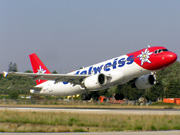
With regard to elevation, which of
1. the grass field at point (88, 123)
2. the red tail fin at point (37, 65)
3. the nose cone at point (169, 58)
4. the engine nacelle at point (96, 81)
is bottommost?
the grass field at point (88, 123)

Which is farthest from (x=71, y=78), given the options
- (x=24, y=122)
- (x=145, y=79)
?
(x=24, y=122)

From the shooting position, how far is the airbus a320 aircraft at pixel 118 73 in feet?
118

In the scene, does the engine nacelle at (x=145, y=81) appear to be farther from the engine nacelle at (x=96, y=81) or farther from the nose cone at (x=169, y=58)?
the nose cone at (x=169, y=58)

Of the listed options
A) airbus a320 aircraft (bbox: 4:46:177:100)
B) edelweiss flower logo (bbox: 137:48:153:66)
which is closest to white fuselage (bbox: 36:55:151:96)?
airbus a320 aircraft (bbox: 4:46:177:100)

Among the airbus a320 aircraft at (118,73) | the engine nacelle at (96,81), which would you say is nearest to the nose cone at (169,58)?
the airbus a320 aircraft at (118,73)

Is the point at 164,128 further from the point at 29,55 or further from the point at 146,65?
the point at 29,55

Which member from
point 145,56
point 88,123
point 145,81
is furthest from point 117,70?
point 88,123

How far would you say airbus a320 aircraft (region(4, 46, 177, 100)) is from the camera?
35938 mm

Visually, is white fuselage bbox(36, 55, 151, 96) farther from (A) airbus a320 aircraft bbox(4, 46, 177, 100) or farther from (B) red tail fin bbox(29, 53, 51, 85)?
(B) red tail fin bbox(29, 53, 51, 85)

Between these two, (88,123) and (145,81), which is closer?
(88,123)

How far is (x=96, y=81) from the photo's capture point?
127 ft

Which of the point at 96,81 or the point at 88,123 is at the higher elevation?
the point at 96,81

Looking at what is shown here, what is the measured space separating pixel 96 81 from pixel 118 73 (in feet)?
8.55

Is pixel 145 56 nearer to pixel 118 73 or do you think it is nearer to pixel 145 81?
pixel 118 73
